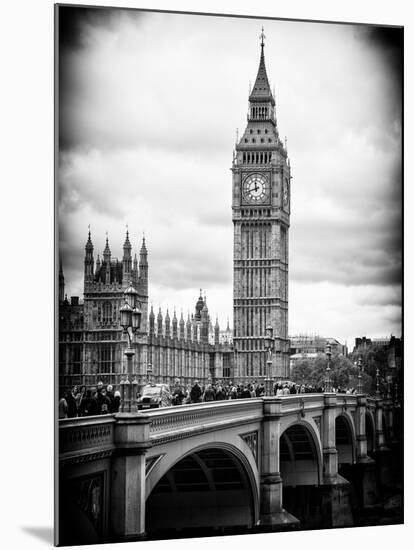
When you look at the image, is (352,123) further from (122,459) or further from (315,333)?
(122,459)

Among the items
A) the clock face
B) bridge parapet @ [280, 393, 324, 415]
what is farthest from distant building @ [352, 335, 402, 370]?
the clock face

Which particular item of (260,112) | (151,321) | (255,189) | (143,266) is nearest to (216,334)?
(151,321)

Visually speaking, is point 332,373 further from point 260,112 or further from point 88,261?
point 88,261

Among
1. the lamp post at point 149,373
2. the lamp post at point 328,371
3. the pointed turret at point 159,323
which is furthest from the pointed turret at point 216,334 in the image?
the lamp post at point 328,371

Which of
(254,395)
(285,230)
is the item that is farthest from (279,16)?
(254,395)

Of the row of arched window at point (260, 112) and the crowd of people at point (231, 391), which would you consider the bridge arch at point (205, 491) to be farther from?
the row of arched window at point (260, 112)

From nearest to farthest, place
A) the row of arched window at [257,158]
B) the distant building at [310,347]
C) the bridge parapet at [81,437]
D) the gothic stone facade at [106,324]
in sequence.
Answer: the bridge parapet at [81,437], the gothic stone facade at [106,324], the row of arched window at [257,158], the distant building at [310,347]

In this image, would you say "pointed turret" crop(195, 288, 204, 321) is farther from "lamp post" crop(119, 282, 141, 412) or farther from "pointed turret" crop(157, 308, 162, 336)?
"lamp post" crop(119, 282, 141, 412)
